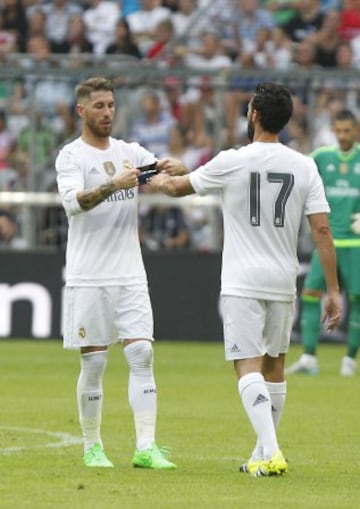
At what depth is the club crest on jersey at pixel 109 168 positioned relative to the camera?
891 centimetres

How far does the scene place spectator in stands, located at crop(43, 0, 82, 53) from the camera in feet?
76.7

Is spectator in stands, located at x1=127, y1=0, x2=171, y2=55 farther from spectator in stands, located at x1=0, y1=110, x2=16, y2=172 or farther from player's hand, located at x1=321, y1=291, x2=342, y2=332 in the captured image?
player's hand, located at x1=321, y1=291, x2=342, y2=332

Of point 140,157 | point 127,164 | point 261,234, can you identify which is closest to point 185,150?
point 140,157

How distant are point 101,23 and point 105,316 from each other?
50.9 feet

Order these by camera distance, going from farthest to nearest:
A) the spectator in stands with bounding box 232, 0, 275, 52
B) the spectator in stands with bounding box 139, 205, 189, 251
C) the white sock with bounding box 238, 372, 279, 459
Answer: the spectator in stands with bounding box 232, 0, 275, 52 < the spectator in stands with bounding box 139, 205, 189, 251 < the white sock with bounding box 238, 372, 279, 459

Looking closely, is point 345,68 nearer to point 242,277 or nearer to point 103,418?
point 103,418

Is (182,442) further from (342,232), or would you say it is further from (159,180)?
(342,232)

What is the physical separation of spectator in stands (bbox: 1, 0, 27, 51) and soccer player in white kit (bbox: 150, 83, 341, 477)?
51.0ft

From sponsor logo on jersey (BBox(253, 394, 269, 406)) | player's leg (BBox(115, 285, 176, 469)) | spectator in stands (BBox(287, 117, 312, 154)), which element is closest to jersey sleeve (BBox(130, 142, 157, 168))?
player's leg (BBox(115, 285, 176, 469))

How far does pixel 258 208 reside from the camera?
8.34m

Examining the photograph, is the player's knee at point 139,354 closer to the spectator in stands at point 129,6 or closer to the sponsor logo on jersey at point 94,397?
the sponsor logo on jersey at point 94,397

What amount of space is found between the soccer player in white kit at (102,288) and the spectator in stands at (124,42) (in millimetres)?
14040

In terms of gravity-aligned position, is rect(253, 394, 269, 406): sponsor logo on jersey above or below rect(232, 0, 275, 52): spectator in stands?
below

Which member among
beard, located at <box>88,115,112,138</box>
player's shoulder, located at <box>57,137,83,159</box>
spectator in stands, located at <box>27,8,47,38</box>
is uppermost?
spectator in stands, located at <box>27,8,47,38</box>
